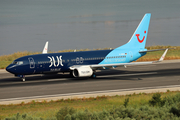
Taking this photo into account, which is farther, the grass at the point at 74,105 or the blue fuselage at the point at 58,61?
the blue fuselage at the point at 58,61

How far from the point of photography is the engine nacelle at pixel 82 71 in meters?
40.2

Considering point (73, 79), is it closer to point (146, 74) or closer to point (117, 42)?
point (146, 74)

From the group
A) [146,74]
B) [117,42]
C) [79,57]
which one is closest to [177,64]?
[146,74]

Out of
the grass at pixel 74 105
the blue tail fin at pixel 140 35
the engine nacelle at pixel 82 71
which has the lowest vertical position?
the grass at pixel 74 105

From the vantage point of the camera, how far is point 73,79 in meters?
41.3

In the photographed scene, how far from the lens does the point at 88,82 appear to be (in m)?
38.9

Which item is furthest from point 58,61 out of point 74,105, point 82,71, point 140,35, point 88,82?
point 140,35

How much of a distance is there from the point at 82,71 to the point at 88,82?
2246mm

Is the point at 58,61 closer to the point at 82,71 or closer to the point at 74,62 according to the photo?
the point at 74,62

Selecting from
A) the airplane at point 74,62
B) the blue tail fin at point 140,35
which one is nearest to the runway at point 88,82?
the airplane at point 74,62

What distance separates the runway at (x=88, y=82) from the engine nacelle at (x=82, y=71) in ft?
2.89

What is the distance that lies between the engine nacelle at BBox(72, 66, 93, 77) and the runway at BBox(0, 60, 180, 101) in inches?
34.6

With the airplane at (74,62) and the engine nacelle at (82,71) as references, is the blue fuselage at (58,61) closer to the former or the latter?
the airplane at (74,62)

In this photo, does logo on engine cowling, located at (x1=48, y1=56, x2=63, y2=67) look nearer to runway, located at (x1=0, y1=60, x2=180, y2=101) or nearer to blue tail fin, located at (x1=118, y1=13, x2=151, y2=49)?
runway, located at (x1=0, y1=60, x2=180, y2=101)
